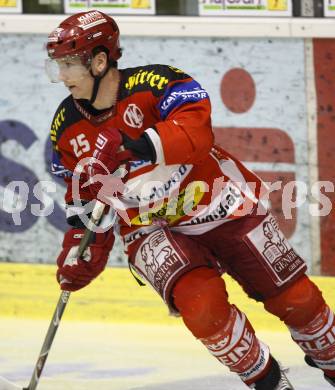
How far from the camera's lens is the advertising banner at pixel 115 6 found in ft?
20.3

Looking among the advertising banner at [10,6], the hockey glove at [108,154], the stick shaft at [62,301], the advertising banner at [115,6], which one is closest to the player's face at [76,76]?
the hockey glove at [108,154]

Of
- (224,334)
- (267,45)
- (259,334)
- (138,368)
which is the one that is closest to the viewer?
(224,334)

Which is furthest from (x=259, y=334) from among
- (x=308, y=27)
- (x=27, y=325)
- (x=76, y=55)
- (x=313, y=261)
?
(x=76, y=55)

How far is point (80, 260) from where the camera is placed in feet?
14.1

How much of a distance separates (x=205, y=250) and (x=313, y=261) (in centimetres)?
185

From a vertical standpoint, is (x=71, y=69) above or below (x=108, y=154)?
above

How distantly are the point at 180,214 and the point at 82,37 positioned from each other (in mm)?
656

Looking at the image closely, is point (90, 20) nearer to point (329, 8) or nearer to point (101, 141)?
point (101, 141)

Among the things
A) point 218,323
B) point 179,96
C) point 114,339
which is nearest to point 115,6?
point 114,339

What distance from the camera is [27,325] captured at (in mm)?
5883

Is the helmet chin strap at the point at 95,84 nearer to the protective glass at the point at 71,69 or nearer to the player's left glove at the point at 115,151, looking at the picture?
the protective glass at the point at 71,69

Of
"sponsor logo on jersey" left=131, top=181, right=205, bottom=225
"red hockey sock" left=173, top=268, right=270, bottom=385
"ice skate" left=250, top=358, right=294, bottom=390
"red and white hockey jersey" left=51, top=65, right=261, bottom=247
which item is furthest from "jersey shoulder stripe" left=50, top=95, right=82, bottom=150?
"ice skate" left=250, top=358, right=294, bottom=390

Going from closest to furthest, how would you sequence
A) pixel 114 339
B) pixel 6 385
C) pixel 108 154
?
pixel 108 154, pixel 6 385, pixel 114 339

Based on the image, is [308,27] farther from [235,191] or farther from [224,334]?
[224,334]
